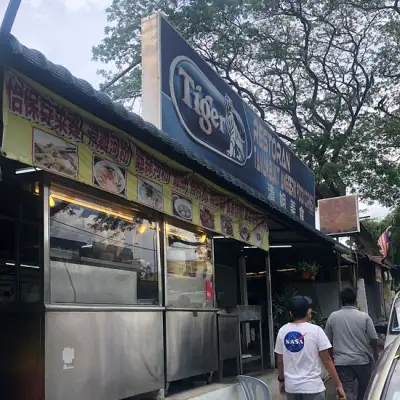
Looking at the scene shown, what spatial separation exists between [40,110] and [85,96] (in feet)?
1.25

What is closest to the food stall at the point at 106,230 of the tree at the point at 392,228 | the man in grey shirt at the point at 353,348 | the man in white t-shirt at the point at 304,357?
the man in white t-shirt at the point at 304,357

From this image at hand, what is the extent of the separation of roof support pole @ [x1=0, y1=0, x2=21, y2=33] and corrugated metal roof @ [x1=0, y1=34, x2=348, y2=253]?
0.16 ft

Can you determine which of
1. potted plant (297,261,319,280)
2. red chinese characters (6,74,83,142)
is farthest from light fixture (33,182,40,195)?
potted plant (297,261,319,280)

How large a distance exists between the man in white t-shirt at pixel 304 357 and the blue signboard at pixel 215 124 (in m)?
3.59

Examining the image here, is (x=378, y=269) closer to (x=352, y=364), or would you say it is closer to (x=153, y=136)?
(x=352, y=364)

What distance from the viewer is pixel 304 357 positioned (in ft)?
15.3

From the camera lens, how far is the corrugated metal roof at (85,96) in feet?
11.6

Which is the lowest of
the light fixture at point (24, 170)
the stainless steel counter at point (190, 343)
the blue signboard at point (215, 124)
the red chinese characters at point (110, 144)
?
the stainless steel counter at point (190, 343)

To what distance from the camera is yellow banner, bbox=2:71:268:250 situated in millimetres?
3941

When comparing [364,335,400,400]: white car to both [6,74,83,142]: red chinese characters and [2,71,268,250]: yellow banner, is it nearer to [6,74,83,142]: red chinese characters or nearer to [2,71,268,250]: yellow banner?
[2,71,268,250]: yellow banner

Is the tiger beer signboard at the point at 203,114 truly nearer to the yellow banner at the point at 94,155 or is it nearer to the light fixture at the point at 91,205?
the yellow banner at the point at 94,155

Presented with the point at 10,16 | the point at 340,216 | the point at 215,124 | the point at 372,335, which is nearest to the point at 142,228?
the point at 372,335

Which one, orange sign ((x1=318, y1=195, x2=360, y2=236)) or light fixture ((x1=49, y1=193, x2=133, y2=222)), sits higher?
orange sign ((x1=318, y1=195, x2=360, y2=236))

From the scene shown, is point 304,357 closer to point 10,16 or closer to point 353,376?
point 353,376
